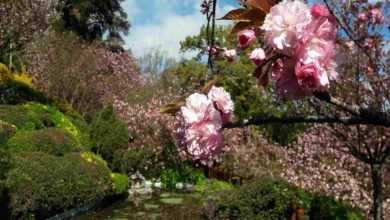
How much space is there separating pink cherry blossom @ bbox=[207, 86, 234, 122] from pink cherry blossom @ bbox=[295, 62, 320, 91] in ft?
0.84

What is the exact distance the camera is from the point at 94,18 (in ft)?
101

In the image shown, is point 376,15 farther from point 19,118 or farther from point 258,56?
point 19,118

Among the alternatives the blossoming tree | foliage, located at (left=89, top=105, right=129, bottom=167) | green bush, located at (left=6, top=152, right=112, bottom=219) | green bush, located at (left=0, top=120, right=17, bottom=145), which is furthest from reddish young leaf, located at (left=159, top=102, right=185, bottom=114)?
foliage, located at (left=89, top=105, right=129, bottom=167)

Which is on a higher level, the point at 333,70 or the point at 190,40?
the point at 190,40

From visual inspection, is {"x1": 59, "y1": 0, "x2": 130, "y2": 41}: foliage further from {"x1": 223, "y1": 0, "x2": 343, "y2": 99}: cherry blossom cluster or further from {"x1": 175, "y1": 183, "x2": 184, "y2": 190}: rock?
{"x1": 223, "y1": 0, "x2": 343, "y2": 99}: cherry blossom cluster

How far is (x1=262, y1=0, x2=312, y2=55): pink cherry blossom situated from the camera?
128 cm

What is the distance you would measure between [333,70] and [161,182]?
16.4 meters

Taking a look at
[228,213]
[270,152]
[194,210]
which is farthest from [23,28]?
[228,213]

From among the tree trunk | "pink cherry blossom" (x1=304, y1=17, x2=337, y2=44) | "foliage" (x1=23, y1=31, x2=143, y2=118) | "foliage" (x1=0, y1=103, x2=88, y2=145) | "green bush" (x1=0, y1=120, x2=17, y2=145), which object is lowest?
the tree trunk

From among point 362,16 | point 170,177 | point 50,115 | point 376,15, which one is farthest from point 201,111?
point 170,177

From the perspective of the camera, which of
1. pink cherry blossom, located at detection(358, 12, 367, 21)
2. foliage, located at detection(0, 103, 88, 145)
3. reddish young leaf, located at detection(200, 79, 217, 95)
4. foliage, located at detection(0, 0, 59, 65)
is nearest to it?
reddish young leaf, located at detection(200, 79, 217, 95)

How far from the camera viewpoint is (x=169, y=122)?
17.5 metres

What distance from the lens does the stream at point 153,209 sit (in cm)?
1166

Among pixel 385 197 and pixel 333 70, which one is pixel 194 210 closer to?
pixel 385 197
